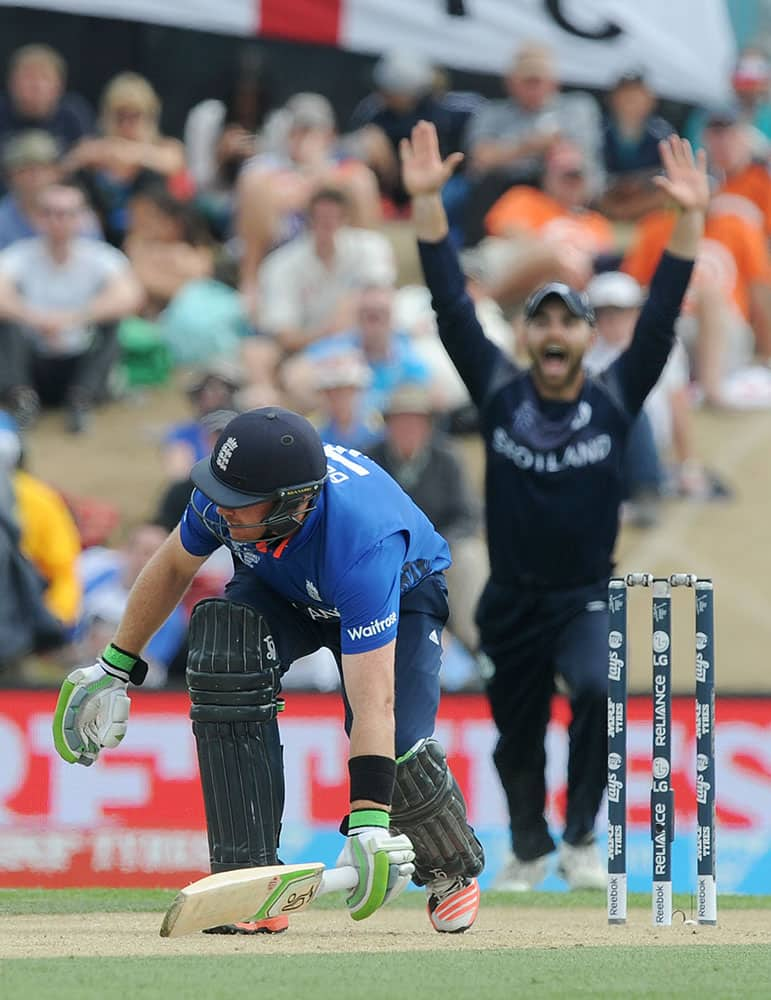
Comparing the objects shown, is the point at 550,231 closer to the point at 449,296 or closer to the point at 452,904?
the point at 449,296

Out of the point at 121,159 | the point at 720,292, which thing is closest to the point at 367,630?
the point at 720,292

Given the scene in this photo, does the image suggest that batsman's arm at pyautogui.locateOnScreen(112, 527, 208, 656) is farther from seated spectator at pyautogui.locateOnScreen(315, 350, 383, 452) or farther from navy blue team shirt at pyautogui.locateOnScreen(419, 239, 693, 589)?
seated spectator at pyautogui.locateOnScreen(315, 350, 383, 452)

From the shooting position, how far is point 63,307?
13.2 m

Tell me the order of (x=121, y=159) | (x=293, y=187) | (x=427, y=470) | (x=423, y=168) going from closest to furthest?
(x=423, y=168) < (x=427, y=470) < (x=293, y=187) < (x=121, y=159)

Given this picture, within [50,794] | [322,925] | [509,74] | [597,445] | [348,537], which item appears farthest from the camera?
[509,74]

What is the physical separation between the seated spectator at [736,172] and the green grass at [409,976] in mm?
9811

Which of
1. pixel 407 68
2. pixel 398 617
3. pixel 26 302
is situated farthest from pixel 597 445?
pixel 407 68

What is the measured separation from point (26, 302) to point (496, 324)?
3.07m

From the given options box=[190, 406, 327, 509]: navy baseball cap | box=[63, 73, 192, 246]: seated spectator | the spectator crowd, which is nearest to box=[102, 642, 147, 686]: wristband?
box=[190, 406, 327, 509]: navy baseball cap

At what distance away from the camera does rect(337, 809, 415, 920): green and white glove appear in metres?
5.71

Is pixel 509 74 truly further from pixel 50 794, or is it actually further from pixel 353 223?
pixel 50 794

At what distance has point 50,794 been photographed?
9742 millimetres

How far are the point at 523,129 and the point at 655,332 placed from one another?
718cm

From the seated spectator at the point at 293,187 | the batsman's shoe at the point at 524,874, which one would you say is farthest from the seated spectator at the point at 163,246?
the batsman's shoe at the point at 524,874
